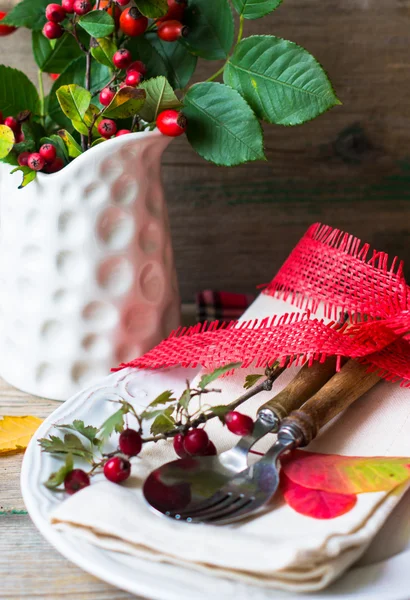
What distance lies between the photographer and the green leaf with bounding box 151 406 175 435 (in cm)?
40

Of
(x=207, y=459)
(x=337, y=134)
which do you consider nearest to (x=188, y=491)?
(x=207, y=459)

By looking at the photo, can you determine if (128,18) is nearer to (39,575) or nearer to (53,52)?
(53,52)

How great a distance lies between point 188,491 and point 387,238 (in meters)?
0.52

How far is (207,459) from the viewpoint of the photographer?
0.38m

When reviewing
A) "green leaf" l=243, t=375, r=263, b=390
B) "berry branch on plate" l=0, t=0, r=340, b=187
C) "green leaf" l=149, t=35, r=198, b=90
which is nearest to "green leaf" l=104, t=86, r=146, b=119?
"berry branch on plate" l=0, t=0, r=340, b=187

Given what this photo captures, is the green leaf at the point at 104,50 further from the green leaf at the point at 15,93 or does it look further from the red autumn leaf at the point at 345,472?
the red autumn leaf at the point at 345,472

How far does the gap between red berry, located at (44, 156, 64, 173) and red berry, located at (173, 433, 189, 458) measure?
9.0 inches

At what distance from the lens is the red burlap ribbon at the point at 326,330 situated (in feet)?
1.48

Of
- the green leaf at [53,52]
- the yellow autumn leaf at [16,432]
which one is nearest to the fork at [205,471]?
the yellow autumn leaf at [16,432]

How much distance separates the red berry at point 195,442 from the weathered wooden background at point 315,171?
1.36 feet

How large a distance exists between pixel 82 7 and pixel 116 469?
1.06 ft

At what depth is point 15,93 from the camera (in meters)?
0.55

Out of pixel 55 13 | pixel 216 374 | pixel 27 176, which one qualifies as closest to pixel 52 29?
pixel 55 13

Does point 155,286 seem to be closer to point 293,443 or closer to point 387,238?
point 293,443
